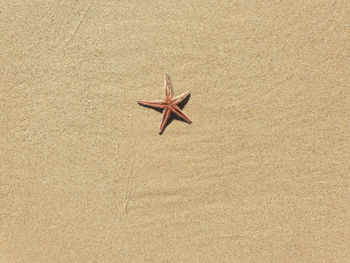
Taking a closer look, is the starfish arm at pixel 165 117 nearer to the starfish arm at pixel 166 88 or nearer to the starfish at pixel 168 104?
the starfish at pixel 168 104

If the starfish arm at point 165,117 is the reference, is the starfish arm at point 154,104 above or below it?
above

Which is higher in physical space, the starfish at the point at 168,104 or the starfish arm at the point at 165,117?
the starfish at the point at 168,104

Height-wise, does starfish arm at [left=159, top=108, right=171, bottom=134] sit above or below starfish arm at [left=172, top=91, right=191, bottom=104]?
below

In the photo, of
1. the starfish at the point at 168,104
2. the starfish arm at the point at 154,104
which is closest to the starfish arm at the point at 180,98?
the starfish at the point at 168,104

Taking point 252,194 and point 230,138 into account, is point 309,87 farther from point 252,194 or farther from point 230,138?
point 252,194

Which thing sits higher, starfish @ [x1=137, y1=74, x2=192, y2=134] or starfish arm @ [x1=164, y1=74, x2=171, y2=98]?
starfish arm @ [x1=164, y1=74, x2=171, y2=98]

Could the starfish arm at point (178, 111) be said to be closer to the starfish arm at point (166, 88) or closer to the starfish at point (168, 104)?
the starfish at point (168, 104)

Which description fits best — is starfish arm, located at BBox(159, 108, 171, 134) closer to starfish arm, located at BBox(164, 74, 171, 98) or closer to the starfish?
the starfish

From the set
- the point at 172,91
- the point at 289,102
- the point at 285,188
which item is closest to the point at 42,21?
the point at 172,91

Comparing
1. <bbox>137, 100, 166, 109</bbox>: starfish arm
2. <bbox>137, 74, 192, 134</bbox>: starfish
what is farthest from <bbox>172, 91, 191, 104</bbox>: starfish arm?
<bbox>137, 100, 166, 109</bbox>: starfish arm
